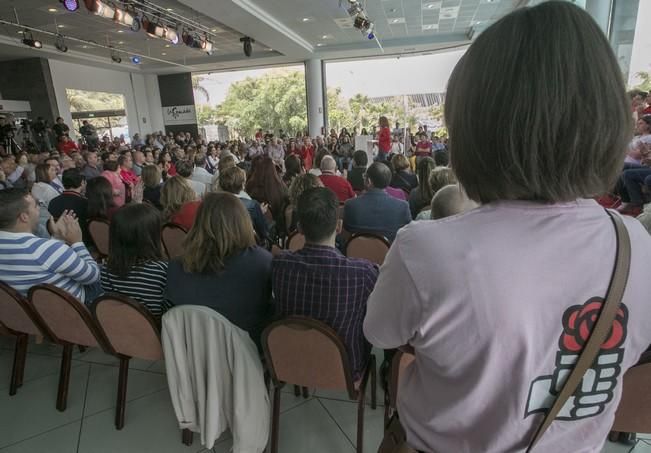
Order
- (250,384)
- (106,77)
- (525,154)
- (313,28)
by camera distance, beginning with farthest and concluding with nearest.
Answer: (106,77) → (313,28) → (250,384) → (525,154)

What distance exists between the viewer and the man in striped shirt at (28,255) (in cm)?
190

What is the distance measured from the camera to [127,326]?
5.59 ft

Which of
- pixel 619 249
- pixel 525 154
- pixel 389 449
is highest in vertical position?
pixel 525 154

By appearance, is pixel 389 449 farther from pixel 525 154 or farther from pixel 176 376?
pixel 176 376

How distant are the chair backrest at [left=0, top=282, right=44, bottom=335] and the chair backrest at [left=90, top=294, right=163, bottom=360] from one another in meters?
0.49

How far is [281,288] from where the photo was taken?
1603 mm

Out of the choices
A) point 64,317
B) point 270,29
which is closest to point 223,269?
point 64,317

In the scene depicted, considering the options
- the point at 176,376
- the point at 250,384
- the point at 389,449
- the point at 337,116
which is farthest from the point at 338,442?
the point at 337,116

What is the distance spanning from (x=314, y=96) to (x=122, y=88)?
7.67 m

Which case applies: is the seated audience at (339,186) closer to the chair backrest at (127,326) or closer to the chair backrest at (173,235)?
the chair backrest at (173,235)

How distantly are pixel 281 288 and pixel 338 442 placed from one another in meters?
0.84

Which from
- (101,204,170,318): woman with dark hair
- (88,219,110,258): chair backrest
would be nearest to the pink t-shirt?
(101,204,170,318): woman with dark hair

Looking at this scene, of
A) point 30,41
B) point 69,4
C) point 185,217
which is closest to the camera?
point 185,217

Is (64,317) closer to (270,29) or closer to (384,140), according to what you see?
(384,140)
